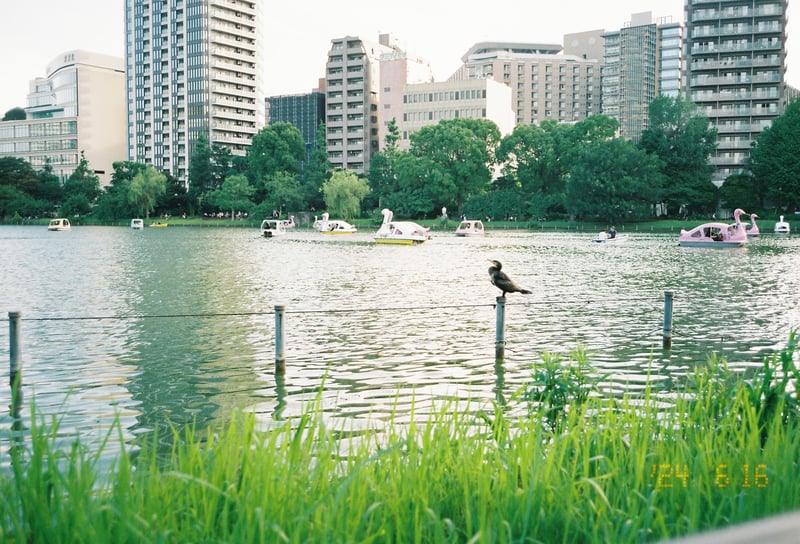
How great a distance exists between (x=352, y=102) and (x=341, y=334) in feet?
535

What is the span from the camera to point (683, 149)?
93250 millimetres

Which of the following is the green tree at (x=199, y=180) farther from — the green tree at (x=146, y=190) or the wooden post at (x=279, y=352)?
the wooden post at (x=279, y=352)

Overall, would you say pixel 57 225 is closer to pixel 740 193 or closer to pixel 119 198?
pixel 119 198

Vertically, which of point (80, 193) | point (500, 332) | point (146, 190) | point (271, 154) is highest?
point (271, 154)

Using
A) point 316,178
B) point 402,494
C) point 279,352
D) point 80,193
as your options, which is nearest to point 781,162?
point 316,178

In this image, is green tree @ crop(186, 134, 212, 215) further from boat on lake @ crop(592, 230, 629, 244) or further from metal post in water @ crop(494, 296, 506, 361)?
metal post in water @ crop(494, 296, 506, 361)

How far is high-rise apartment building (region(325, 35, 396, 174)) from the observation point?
172625 millimetres

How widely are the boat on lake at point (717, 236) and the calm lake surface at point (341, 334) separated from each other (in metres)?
21.1

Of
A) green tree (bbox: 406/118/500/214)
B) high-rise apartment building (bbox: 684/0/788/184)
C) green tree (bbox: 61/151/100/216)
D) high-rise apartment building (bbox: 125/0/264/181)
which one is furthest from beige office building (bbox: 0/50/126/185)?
high-rise apartment building (bbox: 684/0/788/184)

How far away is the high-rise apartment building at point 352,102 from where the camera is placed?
172625 mm

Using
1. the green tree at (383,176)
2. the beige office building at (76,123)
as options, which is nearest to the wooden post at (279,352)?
the green tree at (383,176)

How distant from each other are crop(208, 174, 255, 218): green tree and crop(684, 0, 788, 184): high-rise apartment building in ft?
224

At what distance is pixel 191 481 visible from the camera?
4.29 metres

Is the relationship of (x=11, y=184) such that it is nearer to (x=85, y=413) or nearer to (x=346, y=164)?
(x=346, y=164)
